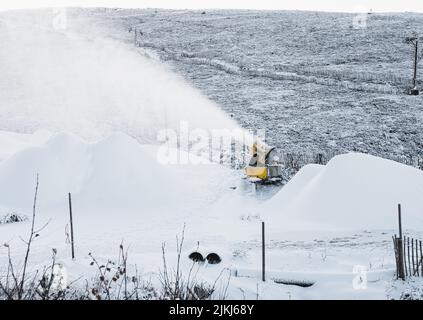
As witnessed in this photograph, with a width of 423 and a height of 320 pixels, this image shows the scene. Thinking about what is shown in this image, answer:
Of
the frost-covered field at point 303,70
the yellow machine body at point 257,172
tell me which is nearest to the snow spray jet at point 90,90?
the frost-covered field at point 303,70

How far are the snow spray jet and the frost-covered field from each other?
7.97 feet

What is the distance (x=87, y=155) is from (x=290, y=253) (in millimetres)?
9871

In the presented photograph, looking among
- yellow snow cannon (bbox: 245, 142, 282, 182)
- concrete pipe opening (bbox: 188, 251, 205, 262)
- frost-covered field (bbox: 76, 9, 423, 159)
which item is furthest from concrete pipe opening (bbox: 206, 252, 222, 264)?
frost-covered field (bbox: 76, 9, 423, 159)

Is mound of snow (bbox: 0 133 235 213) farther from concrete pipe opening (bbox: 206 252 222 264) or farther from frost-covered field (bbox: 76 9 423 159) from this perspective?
frost-covered field (bbox: 76 9 423 159)

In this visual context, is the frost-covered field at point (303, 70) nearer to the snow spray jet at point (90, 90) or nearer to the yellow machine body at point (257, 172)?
the snow spray jet at point (90, 90)

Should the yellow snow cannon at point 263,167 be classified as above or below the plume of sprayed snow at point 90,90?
below

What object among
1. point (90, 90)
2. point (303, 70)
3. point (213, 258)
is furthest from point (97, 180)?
point (303, 70)

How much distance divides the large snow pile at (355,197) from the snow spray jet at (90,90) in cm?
1480

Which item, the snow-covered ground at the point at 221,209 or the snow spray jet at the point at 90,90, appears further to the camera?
the snow spray jet at the point at 90,90

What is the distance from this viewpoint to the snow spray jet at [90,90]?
32.1 metres

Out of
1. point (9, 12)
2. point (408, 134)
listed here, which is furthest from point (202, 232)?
point (9, 12)

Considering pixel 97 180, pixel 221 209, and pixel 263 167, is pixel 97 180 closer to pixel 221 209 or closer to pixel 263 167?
pixel 221 209

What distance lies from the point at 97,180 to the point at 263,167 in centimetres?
622

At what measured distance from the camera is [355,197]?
1434 cm
